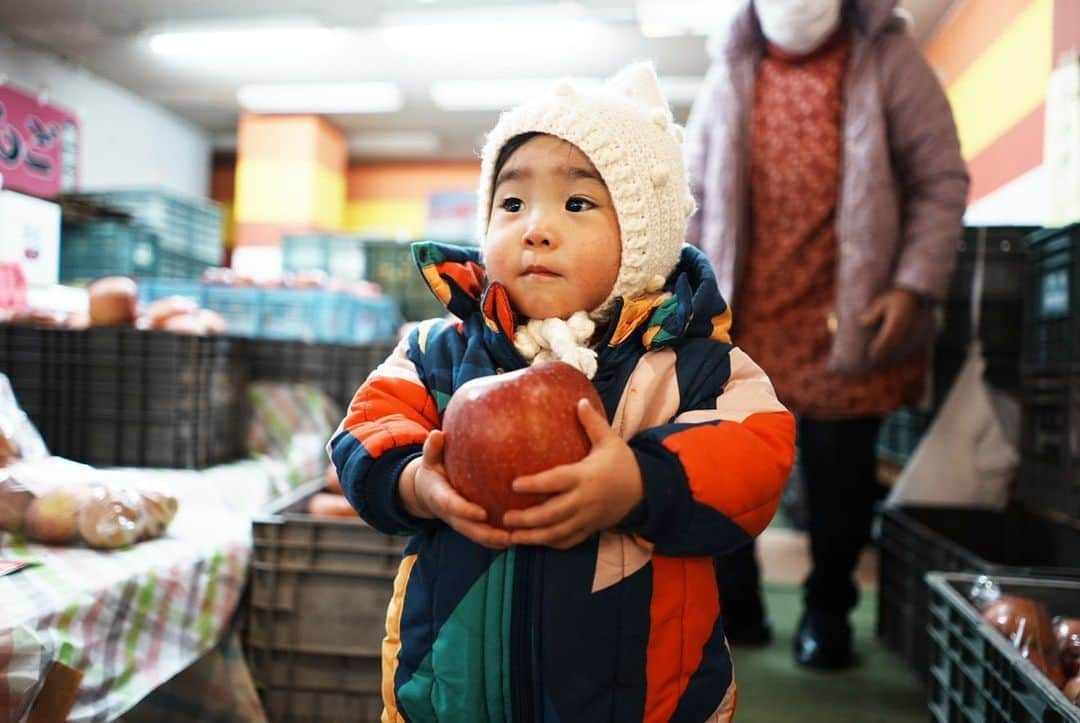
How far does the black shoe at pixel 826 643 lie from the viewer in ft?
6.66

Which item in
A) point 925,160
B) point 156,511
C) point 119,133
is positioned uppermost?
point 119,133

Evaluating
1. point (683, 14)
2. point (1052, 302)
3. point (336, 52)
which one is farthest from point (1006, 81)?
point (336, 52)

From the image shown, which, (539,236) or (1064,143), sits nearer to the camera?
(539,236)

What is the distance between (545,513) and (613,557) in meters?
0.16

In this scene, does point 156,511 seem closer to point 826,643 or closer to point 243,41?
point 826,643

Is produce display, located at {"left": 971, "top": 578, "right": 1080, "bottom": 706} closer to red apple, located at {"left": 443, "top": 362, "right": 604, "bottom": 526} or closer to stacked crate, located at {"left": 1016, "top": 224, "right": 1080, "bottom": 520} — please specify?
stacked crate, located at {"left": 1016, "top": 224, "right": 1080, "bottom": 520}

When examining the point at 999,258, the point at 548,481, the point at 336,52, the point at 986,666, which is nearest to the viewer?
the point at 548,481

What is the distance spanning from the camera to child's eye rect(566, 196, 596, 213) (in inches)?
38.2

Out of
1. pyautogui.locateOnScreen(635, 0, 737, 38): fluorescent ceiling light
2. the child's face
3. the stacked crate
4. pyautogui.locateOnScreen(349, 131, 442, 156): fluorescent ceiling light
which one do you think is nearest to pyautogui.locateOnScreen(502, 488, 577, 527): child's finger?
the child's face

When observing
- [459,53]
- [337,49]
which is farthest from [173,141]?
[459,53]

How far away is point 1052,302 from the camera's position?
6.49 ft

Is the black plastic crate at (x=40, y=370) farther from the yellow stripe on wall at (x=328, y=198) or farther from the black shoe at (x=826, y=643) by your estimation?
the yellow stripe on wall at (x=328, y=198)

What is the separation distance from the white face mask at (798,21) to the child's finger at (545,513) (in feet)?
5.35

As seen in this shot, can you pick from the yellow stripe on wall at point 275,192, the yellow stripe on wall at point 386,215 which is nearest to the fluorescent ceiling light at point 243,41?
the yellow stripe on wall at point 275,192
